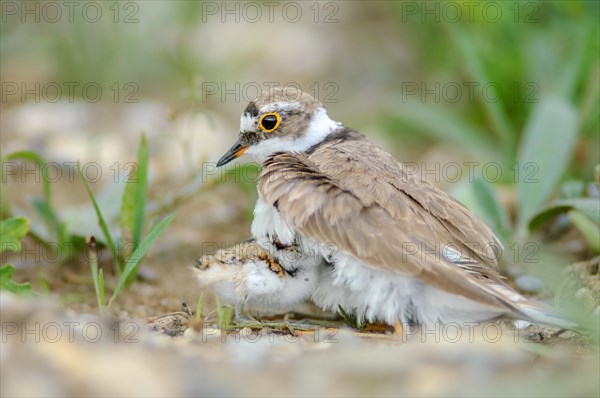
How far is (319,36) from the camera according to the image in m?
10.5

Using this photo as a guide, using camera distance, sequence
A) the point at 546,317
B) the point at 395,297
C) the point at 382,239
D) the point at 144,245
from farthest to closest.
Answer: the point at 144,245 → the point at 395,297 → the point at 382,239 → the point at 546,317

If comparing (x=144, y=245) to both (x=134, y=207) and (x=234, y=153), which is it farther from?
(x=234, y=153)

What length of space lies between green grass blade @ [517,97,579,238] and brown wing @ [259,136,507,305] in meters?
1.27

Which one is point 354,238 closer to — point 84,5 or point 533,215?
point 533,215

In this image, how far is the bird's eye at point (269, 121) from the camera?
5180mm

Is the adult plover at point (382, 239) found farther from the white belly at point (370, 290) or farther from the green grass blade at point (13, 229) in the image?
the green grass blade at point (13, 229)

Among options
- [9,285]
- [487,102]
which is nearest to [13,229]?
[9,285]

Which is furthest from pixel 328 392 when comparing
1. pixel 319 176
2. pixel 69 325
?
pixel 319 176

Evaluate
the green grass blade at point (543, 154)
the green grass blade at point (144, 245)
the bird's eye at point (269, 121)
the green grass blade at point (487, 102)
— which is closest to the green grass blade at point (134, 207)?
the green grass blade at point (144, 245)

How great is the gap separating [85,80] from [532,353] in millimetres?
5547

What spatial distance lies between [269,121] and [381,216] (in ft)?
4.41

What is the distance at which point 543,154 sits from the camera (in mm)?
5973

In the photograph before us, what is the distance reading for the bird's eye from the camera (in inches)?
204

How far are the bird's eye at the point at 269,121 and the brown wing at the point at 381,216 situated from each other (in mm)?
587
